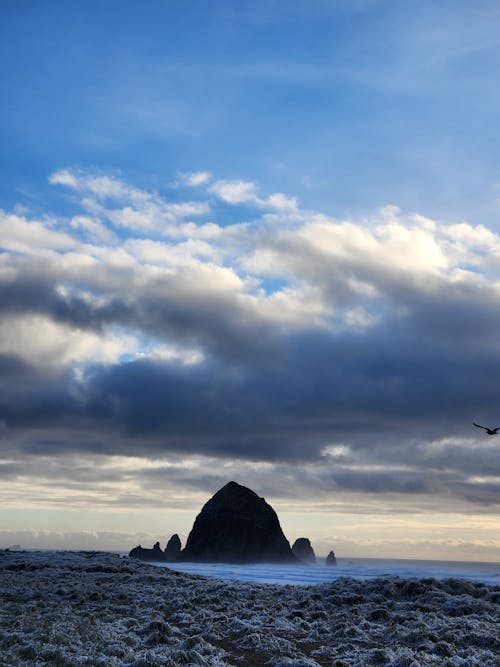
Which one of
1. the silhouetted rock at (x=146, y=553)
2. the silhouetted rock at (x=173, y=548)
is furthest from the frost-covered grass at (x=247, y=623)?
the silhouetted rock at (x=173, y=548)

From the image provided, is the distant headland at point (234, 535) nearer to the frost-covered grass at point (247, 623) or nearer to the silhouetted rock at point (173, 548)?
the silhouetted rock at point (173, 548)

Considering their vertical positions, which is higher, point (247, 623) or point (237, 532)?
point (247, 623)

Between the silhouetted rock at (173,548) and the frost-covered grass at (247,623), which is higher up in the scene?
the frost-covered grass at (247,623)

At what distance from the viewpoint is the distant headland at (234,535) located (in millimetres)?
158125

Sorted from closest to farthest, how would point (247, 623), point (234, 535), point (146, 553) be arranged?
1. point (247, 623)
2. point (234, 535)
3. point (146, 553)

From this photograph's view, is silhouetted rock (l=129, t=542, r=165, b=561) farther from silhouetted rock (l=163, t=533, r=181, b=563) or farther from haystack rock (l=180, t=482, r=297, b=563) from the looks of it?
silhouetted rock (l=163, t=533, r=181, b=563)

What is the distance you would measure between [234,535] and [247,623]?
139 m

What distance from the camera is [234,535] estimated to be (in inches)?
6270

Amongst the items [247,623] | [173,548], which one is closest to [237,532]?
[173,548]

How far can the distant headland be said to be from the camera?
158 metres

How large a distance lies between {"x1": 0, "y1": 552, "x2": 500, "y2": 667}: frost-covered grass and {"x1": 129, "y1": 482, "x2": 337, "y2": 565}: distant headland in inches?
4760

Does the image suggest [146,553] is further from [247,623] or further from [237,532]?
[247,623]

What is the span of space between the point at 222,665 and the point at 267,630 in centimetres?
659

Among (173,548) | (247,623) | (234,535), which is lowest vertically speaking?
(173,548)
